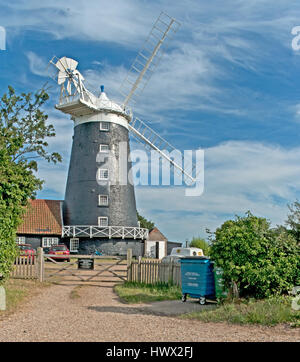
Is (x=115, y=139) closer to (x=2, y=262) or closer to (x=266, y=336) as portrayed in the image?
(x=2, y=262)

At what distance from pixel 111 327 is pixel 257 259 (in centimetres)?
426

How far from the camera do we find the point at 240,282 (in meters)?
11.1

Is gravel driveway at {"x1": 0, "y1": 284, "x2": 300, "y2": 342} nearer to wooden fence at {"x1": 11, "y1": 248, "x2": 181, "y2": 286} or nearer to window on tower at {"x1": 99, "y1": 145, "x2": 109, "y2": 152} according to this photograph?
wooden fence at {"x1": 11, "y1": 248, "x2": 181, "y2": 286}

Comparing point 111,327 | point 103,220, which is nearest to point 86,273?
point 111,327

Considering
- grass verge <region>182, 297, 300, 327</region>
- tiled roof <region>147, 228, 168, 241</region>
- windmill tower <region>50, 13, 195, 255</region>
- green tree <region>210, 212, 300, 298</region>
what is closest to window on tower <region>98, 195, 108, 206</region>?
windmill tower <region>50, 13, 195, 255</region>

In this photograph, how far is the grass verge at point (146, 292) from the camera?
46.0ft

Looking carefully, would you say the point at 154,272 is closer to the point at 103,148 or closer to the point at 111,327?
the point at 111,327

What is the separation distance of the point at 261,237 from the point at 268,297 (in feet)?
5.05

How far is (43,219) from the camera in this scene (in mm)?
36406

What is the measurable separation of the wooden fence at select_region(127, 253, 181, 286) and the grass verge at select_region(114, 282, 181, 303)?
0.30 metres

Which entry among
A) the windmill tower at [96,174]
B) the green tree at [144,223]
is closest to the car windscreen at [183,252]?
the windmill tower at [96,174]

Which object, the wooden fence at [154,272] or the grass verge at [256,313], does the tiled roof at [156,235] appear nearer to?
the wooden fence at [154,272]

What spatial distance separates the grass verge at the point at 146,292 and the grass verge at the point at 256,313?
Answer: 143 inches
